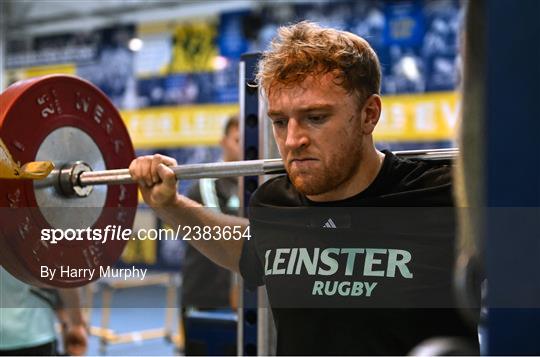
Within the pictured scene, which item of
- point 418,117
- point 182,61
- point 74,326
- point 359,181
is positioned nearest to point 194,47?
point 182,61

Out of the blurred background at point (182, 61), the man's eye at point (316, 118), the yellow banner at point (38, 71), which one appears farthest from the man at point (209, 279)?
the yellow banner at point (38, 71)

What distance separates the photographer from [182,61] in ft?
27.6

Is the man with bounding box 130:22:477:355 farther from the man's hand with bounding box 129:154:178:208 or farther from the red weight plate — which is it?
the red weight plate

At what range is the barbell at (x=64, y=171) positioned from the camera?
6.09 ft

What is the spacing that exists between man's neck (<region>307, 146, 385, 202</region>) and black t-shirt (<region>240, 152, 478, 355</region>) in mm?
17

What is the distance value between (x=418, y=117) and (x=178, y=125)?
3.05 m

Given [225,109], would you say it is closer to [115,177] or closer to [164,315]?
[164,315]

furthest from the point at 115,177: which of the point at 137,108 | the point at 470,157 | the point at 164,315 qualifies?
the point at 137,108

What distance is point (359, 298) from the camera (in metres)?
1.55

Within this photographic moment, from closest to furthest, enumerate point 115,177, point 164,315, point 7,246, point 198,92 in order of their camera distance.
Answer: point 7,246, point 115,177, point 164,315, point 198,92

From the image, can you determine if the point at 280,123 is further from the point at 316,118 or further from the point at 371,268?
the point at 371,268

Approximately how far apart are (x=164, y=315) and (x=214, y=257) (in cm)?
606

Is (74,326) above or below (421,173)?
below

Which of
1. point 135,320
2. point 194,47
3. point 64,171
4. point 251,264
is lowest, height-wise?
point 135,320
